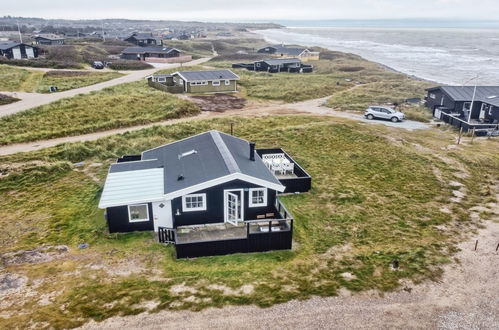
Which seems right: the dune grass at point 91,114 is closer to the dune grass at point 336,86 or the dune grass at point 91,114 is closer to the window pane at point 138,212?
the dune grass at point 336,86

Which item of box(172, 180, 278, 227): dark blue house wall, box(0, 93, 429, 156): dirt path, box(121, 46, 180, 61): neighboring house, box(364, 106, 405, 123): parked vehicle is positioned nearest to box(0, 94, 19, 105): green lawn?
box(0, 93, 429, 156): dirt path

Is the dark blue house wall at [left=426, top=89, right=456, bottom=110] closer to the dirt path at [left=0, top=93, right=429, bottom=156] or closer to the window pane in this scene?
the dirt path at [left=0, top=93, right=429, bottom=156]

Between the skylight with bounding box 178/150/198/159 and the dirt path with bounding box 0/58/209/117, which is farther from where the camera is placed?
the dirt path with bounding box 0/58/209/117

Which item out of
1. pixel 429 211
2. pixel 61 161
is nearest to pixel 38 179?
pixel 61 161

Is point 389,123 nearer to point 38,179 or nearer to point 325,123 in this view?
point 325,123

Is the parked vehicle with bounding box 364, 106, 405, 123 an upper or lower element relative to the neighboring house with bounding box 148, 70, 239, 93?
lower

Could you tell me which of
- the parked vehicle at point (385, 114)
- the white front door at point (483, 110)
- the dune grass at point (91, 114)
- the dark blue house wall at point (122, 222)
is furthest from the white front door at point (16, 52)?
the white front door at point (483, 110)
